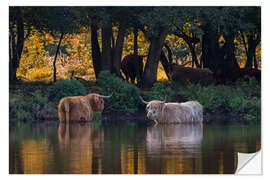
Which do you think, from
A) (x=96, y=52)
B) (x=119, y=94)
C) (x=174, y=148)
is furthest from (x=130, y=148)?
(x=96, y=52)

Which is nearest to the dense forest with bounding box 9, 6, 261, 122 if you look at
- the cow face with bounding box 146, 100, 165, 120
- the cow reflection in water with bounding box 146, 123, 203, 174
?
the cow face with bounding box 146, 100, 165, 120

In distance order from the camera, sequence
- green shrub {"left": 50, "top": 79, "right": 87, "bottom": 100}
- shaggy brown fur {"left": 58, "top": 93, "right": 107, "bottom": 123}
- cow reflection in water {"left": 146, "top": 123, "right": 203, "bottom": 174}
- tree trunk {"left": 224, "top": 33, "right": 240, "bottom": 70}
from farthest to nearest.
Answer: tree trunk {"left": 224, "top": 33, "right": 240, "bottom": 70} → green shrub {"left": 50, "top": 79, "right": 87, "bottom": 100} → shaggy brown fur {"left": 58, "top": 93, "right": 107, "bottom": 123} → cow reflection in water {"left": 146, "top": 123, "right": 203, "bottom": 174}

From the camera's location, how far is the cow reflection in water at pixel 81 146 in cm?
911

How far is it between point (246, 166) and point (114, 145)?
10.8 feet

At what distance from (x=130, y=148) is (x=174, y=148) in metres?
0.75

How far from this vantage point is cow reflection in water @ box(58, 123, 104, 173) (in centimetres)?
911

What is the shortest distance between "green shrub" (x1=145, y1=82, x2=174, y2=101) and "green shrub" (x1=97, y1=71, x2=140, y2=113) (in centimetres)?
58

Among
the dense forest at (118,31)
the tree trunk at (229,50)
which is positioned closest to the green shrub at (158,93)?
the dense forest at (118,31)

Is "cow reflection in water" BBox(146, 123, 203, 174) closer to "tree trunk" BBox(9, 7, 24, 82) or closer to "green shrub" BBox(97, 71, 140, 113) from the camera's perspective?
"green shrub" BBox(97, 71, 140, 113)

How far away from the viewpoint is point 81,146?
11602 mm

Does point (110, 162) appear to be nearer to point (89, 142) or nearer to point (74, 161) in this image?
point (74, 161)

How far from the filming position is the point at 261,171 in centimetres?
922

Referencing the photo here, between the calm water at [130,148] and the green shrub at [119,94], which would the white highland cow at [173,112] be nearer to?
the calm water at [130,148]

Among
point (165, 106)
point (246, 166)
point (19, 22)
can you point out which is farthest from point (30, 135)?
point (19, 22)
